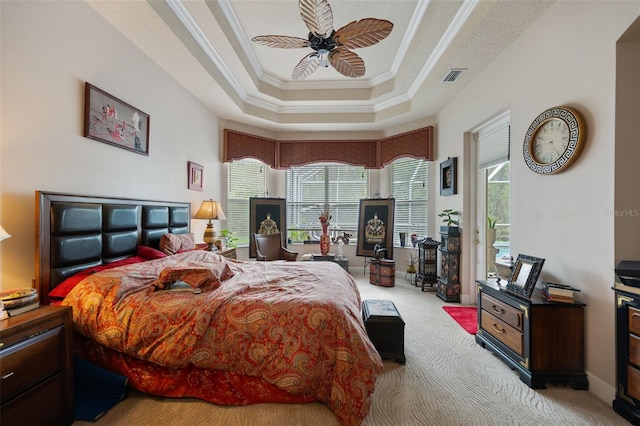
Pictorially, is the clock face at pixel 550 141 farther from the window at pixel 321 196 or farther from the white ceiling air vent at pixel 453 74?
the window at pixel 321 196

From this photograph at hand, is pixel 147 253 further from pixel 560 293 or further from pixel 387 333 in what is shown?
pixel 560 293

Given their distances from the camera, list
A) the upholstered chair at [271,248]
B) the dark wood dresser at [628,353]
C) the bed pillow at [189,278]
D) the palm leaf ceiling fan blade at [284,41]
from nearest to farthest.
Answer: the dark wood dresser at [628,353], the bed pillow at [189,278], the palm leaf ceiling fan blade at [284,41], the upholstered chair at [271,248]

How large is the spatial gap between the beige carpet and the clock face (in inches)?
71.8

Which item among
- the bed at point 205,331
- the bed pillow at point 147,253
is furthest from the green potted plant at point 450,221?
the bed pillow at point 147,253

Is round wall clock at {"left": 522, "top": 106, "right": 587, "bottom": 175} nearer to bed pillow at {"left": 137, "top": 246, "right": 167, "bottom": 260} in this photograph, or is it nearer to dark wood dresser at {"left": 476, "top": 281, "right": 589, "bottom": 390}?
dark wood dresser at {"left": 476, "top": 281, "right": 589, "bottom": 390}

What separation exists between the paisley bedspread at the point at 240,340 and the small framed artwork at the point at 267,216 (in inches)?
129

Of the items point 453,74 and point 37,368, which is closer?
point 37,368

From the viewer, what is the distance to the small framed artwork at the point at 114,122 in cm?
224

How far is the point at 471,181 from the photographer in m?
3.75

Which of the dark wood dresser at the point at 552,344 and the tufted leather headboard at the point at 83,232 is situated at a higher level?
the tufted leather headboard at the point at 83,232

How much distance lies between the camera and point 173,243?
296 cm

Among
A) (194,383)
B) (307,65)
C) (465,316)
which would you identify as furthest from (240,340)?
(465,316)

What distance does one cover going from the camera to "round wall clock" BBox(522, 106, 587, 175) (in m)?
1.99

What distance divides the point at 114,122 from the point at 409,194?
183 inches
